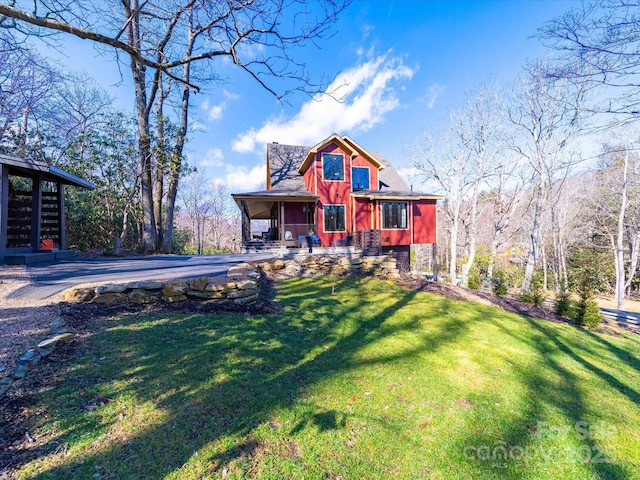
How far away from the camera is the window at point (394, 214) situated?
1458cm

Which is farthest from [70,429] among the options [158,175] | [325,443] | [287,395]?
[158,175]

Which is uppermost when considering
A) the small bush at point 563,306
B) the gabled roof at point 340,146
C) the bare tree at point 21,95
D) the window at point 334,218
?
the bare tree at point 21,95

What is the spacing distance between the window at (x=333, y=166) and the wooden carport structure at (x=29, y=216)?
386 inches

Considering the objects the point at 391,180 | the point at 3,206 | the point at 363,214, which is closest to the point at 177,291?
the point at 3,206

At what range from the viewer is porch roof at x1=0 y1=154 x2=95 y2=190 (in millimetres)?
6746

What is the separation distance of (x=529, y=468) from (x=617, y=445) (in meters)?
1.21

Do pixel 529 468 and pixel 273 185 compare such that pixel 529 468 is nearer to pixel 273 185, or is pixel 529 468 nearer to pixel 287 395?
pixel 287 395

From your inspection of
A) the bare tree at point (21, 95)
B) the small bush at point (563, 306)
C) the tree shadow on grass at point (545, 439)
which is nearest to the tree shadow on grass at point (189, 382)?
the tree shadow on grass at point (545, 439)

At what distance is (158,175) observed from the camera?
12570 mm

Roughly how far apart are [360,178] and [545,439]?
14236 mm

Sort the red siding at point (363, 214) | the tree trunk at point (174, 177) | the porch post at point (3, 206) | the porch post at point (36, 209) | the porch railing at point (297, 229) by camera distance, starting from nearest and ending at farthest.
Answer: the porch post at point (3, 206), the porch post at point (36, 209), the tree trunk at point (174, 177), the porch railing at point (297, 229), the red siding at point (363, 214)

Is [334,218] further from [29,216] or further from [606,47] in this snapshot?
[29,216]

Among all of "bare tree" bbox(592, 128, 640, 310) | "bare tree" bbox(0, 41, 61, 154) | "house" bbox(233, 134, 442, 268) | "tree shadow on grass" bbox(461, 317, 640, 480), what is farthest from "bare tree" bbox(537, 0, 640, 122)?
"bare tree" bbox(0, 41, 61, 154)

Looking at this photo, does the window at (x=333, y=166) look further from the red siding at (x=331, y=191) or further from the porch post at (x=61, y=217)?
the porch post at (x=61, y=217)
